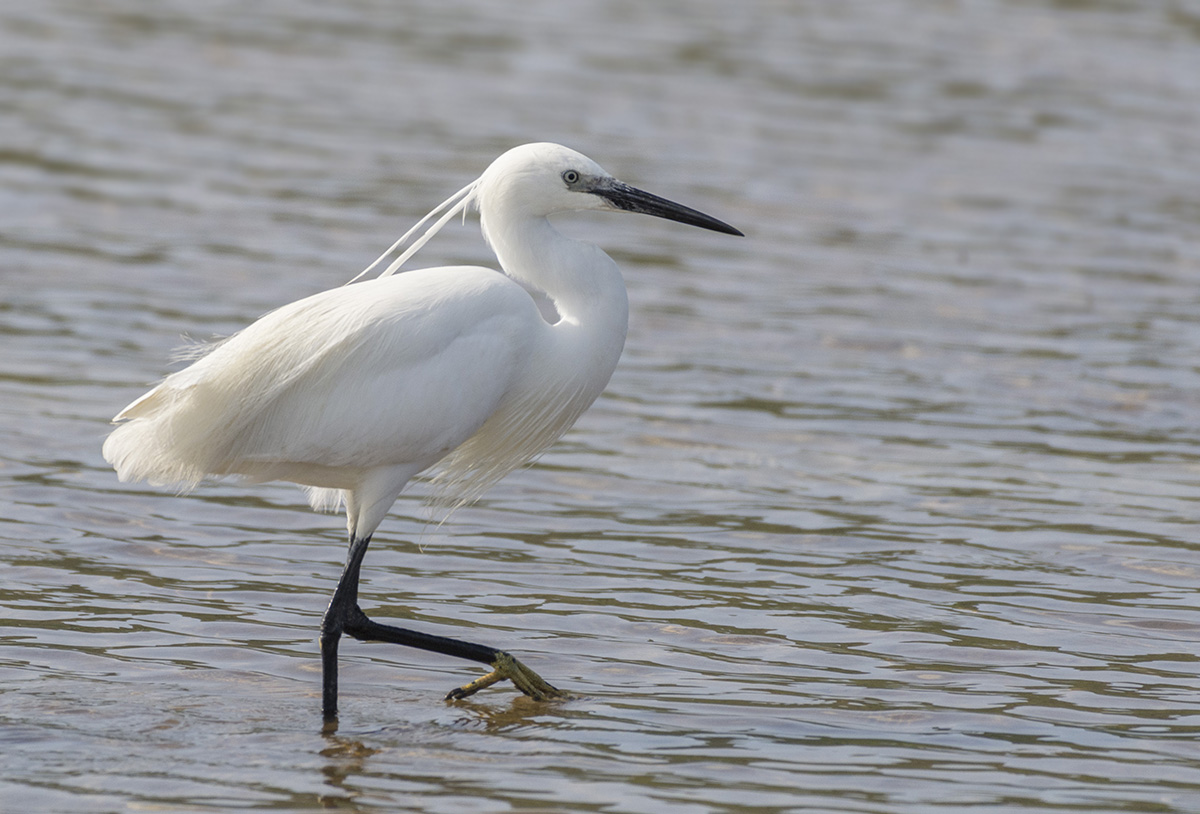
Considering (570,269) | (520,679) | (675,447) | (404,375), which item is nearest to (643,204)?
(570,269)

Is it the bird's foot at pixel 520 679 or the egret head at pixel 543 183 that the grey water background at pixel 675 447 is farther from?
the egret head at pixel 543 183

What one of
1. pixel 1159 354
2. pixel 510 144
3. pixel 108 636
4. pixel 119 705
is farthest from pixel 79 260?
pixel 1159 354

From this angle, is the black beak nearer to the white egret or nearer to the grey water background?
the white egret

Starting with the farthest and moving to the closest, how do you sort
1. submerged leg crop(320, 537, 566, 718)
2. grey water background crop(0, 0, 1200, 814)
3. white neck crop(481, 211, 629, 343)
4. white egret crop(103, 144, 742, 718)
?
white neck crop(481, 211, 629, 343) < submerged leg crop(320, 537, 566, 718) < white egret crop(103, 144, 742, 718) < grey water background crop(0, 0, 1200, 814)

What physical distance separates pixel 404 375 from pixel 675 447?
331 cm

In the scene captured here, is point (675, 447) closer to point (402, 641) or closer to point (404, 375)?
point (402, 641)

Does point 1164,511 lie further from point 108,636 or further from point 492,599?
point 108,636

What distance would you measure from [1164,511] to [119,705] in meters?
4.96

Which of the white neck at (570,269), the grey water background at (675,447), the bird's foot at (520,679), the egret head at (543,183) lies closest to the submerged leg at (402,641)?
the bird's foot at (520,679)

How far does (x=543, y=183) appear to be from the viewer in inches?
240

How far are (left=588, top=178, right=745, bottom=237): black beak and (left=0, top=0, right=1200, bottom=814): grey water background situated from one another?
164 centimetres

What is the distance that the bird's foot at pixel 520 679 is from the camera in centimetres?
608

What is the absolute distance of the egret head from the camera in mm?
6086

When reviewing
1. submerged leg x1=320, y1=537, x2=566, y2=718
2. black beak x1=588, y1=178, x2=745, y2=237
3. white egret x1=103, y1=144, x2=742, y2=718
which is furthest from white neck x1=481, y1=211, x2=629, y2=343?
submerged leg x1=320, y1=537, x2=566, y2=718
